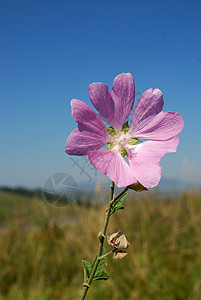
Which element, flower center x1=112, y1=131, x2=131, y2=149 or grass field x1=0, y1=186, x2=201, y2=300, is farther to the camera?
grass field x1=0, y1=186, x2=201, y2=300

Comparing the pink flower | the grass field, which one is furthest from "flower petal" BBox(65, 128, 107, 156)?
the grass field

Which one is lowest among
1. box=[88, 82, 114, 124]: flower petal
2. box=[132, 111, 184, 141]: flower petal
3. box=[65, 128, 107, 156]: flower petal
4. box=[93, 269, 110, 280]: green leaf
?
box=[93, 269, 110, 280]: green leaf

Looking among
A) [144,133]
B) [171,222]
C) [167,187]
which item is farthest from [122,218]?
[144,133]

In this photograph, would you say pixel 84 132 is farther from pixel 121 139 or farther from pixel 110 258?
pixel 110 258

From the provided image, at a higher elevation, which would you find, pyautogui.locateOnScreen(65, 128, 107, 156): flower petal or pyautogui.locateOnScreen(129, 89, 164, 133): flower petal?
pyautogui.locateOnScreen(129, 89, 164, 133): flower petal

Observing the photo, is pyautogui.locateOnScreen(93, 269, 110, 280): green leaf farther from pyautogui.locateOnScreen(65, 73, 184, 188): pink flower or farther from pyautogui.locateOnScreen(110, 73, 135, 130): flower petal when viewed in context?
pyautogui.locateOnScreen(110, 73, 135, 130): flower petal

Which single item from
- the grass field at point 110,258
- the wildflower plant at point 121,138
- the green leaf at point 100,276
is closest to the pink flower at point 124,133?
the wildflower plant at point 121,138

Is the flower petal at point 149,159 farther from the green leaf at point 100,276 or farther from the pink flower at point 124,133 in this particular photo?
the green leaf at point 100,276
